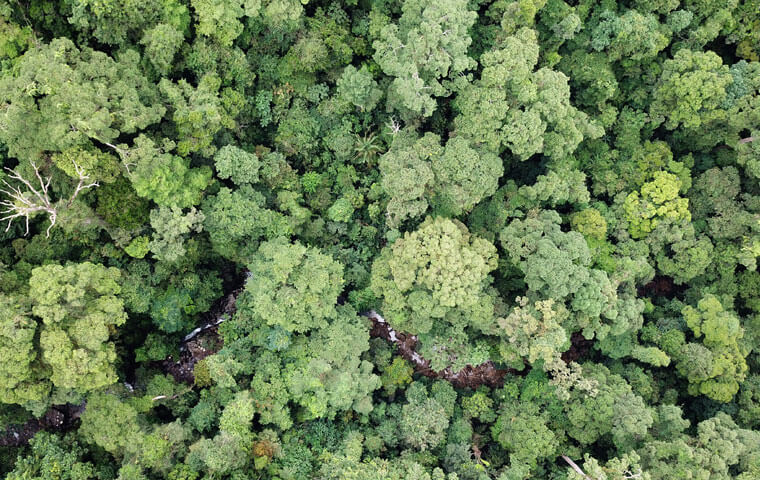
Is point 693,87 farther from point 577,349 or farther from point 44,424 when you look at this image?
point 44,424

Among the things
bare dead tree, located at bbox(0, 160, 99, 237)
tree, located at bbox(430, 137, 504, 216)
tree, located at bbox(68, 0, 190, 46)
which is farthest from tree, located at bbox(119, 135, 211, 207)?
tree, located at bbox(430, 137, 504, 216)

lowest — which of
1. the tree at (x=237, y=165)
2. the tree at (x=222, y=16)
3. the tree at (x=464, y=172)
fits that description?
the tree at (x=237, y=165)

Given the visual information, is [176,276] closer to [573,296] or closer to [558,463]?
[573,296]

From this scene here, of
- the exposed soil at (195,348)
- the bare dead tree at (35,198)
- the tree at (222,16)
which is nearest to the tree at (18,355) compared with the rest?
the bare dead tree at (35,198)

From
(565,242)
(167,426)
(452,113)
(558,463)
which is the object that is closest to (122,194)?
(167,426)

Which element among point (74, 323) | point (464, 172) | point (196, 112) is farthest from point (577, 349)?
point (74, 323)

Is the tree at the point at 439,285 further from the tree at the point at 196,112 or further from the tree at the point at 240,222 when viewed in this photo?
the tree at the point at 196,112

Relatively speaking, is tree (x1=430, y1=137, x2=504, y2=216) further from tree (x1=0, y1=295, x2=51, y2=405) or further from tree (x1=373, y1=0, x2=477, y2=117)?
tree (x1=0, y1=295, x2=51, y2=405)

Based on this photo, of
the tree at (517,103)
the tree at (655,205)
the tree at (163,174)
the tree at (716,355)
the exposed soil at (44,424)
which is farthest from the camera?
the tree at (655,205)
